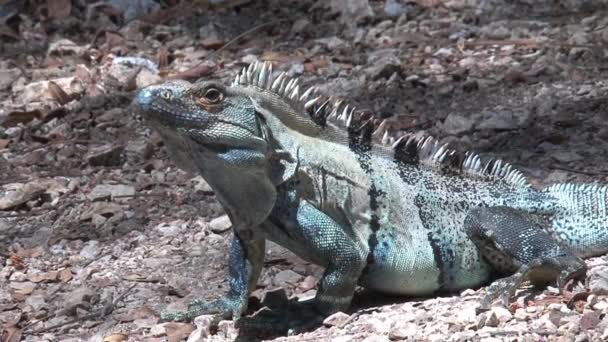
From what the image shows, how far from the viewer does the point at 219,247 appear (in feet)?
22.1

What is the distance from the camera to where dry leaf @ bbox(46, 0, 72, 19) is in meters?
10.9

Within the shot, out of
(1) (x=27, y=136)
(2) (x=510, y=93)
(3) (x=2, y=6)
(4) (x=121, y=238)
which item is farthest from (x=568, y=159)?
(3) (x=2, y=6)

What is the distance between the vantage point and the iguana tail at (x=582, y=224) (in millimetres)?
5668

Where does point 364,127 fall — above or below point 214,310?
above

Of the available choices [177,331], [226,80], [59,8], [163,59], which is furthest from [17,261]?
[59,8]

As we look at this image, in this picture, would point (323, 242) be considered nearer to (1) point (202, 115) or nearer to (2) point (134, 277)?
(1) point (202, 115)

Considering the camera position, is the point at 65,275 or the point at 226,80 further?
the point at 226,80

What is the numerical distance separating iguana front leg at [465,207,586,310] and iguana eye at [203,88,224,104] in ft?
4.78

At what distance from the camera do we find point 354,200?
5.47 meters

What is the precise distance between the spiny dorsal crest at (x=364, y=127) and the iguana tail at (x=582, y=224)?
286mm

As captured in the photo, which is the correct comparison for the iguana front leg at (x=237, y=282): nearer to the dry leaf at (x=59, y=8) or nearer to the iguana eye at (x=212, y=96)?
the iguana eye at (x=212, y=96)

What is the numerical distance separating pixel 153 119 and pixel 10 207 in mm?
2961

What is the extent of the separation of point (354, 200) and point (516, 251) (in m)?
0.83

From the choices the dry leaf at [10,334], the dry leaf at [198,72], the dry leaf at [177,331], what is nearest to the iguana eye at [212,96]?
the dry leaf at [177,331]
